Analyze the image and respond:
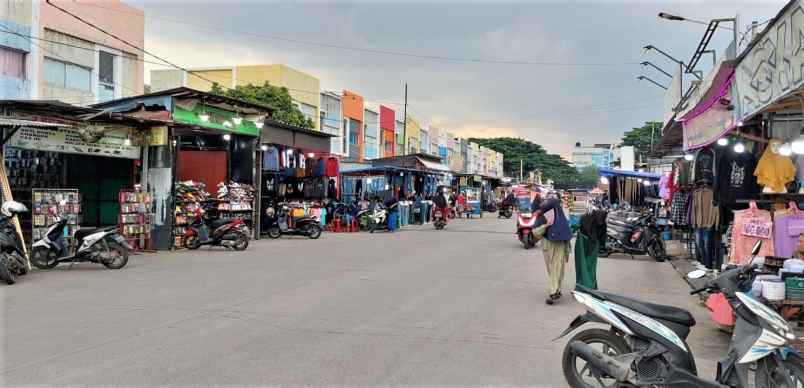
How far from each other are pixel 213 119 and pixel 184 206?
2.83 metres

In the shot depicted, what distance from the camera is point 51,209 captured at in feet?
41.5

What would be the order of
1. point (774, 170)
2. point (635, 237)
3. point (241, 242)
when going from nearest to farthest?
point (774, 170), point (635, 237), point (241, 242)

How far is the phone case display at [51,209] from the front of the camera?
12.3 m

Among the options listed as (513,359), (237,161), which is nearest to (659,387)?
(513,359)

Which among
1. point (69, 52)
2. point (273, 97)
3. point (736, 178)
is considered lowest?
point (736, 178)

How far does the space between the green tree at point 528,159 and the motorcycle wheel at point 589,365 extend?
9193cm

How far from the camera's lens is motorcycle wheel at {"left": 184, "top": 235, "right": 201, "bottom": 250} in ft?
52.1

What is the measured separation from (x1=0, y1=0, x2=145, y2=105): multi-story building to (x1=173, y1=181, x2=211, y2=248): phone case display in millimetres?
10407

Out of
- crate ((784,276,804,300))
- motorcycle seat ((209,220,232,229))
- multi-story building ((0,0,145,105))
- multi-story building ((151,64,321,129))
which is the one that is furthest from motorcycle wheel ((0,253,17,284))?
multi-story building ((151,64,321,129))

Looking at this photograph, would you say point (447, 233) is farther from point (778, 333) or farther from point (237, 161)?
point (778, 333)

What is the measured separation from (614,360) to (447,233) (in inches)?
714

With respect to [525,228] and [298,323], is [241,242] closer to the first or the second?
[525,228]

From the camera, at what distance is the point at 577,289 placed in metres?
5.10

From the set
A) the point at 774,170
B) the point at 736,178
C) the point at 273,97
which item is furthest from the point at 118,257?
the point at 273,97
